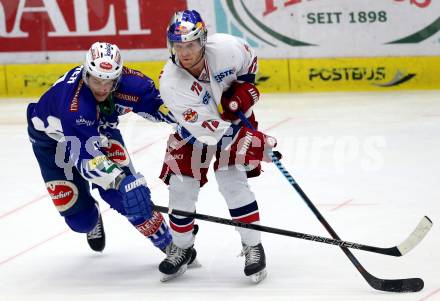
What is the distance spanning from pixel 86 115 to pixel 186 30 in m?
0.55

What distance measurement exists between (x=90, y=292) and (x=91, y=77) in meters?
0.90

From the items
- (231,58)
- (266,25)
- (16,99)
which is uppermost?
(231,58)

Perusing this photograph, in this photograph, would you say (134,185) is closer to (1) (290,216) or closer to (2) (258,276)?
(2) (258,276)

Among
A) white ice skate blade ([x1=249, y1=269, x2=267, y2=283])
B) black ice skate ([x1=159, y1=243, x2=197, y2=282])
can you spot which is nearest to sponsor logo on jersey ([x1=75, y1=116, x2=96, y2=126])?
black ice skate ([x1=159, y1=243, x2=197, y2=282])

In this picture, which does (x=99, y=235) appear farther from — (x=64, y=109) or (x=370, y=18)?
(x=370, y=18)

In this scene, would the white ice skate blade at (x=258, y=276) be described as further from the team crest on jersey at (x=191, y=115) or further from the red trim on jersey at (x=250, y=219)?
the team crest on jersey at (x=191, y=115)

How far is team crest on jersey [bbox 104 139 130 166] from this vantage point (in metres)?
4.73

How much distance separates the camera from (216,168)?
4.43m

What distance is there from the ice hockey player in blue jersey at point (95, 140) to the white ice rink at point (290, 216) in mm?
260

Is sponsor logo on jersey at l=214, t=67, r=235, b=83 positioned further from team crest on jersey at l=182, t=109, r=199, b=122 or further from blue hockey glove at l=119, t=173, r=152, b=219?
blue hockey glove at l=119, t=173, r=152, b=219

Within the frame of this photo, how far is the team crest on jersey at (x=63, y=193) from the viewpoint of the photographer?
15.4 ft

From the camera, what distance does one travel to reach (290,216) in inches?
212

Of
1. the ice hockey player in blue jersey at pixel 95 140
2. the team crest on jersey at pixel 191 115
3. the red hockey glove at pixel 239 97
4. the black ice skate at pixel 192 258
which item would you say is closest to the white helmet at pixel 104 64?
the ice hockey player in blue jersey at pixel 95 140

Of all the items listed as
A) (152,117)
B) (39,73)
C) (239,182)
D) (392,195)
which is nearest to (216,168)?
(239,182)
